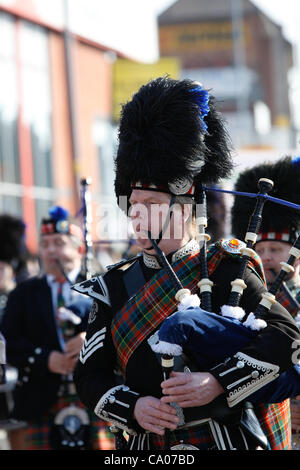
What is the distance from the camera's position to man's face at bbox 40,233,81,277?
5887 mm

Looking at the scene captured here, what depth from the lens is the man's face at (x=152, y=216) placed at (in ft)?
10.9

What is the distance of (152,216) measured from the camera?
10.9ft

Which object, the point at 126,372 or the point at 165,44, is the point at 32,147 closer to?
the point at 126,372

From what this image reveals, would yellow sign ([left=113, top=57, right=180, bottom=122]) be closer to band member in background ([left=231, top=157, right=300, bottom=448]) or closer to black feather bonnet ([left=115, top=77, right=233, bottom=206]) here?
band member in background ([left=231, top=157, right=300, bottom=448])

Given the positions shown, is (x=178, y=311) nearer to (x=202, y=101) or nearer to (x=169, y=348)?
(x=169, y=348)

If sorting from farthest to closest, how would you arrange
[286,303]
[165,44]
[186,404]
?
1. [165,44]
2. [286,303]
3. [186,404]

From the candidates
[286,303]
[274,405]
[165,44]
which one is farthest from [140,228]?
[165,44]

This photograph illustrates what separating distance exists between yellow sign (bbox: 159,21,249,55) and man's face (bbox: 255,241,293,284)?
51.6 meters

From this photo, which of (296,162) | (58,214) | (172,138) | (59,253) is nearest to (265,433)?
(172,138)

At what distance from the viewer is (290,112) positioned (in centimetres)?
5603

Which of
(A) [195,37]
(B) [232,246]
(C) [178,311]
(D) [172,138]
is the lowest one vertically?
(C) [178,311]

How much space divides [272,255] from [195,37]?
52.8m

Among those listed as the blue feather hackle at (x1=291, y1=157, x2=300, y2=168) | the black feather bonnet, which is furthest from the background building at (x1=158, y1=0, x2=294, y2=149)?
the black feather bonnet

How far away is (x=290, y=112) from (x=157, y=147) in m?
53.8
